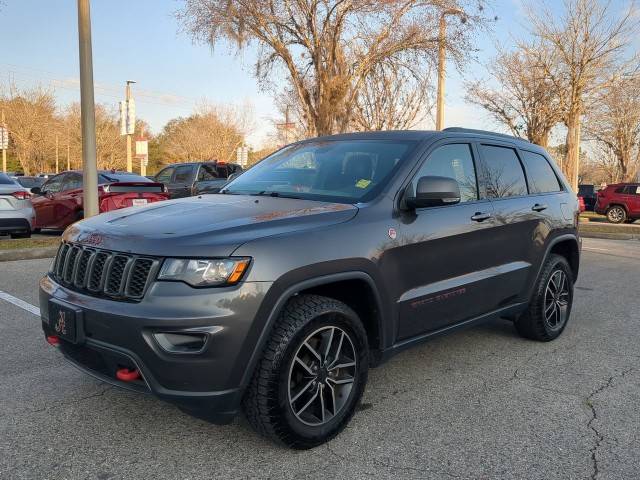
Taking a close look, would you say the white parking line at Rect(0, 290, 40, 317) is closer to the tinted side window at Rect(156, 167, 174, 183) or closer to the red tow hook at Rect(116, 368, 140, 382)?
the red tow hook at Rect(116, 368, 140, 382)

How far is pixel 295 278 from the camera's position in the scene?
9.29 ft

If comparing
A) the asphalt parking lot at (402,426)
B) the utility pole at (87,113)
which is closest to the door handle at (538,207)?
the asphalt parking lot at (402,426)

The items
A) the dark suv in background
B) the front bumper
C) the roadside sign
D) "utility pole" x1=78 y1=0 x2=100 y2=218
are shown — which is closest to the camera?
the front bumper

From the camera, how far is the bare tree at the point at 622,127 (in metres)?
32.3

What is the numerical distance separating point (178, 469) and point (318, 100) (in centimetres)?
1655

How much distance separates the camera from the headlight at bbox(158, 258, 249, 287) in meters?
2.65

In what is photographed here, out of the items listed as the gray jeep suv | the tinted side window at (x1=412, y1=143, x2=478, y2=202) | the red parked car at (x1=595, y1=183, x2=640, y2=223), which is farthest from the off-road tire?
the red parked car at (x1=595, y1=183, x2=640, y2=223)

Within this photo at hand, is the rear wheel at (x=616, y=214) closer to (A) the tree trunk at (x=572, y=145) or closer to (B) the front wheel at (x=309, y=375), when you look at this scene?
(A) the tree trunk at (x=572, y=145)

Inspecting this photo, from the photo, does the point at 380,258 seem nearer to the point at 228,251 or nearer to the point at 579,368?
the point at 228,251

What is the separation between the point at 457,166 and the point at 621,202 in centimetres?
2259

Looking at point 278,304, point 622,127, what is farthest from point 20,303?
point 622,127

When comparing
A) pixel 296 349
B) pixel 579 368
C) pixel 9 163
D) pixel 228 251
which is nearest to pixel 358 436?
pixel 296 349

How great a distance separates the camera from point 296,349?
2.88 m

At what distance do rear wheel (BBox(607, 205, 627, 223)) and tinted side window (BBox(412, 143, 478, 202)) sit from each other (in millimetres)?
22369
